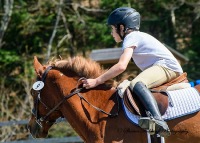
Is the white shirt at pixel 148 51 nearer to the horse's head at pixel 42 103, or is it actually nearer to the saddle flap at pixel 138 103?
the saddle flap at pixel 138 103

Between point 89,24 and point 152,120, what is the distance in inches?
600

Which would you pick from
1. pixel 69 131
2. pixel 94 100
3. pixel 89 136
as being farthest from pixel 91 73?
pixel 69 131

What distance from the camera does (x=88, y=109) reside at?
5.58 m

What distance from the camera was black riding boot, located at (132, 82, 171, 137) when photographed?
5.04m

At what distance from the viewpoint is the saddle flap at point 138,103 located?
522cm

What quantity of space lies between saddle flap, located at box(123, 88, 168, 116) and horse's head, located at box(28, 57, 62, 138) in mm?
972

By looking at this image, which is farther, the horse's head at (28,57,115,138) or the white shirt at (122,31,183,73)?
the horse's head at (28,57,115,138)

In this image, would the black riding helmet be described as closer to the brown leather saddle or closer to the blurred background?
the brown leather saddle

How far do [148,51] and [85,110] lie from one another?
940mm

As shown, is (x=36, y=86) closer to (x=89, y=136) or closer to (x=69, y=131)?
(x=89, y=136)

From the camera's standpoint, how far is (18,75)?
19250mm

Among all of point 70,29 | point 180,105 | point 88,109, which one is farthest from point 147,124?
point 70,29

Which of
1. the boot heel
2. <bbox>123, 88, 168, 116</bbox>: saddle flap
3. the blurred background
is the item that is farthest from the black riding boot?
the blurred background

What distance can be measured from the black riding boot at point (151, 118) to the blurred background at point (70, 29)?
13.2m
